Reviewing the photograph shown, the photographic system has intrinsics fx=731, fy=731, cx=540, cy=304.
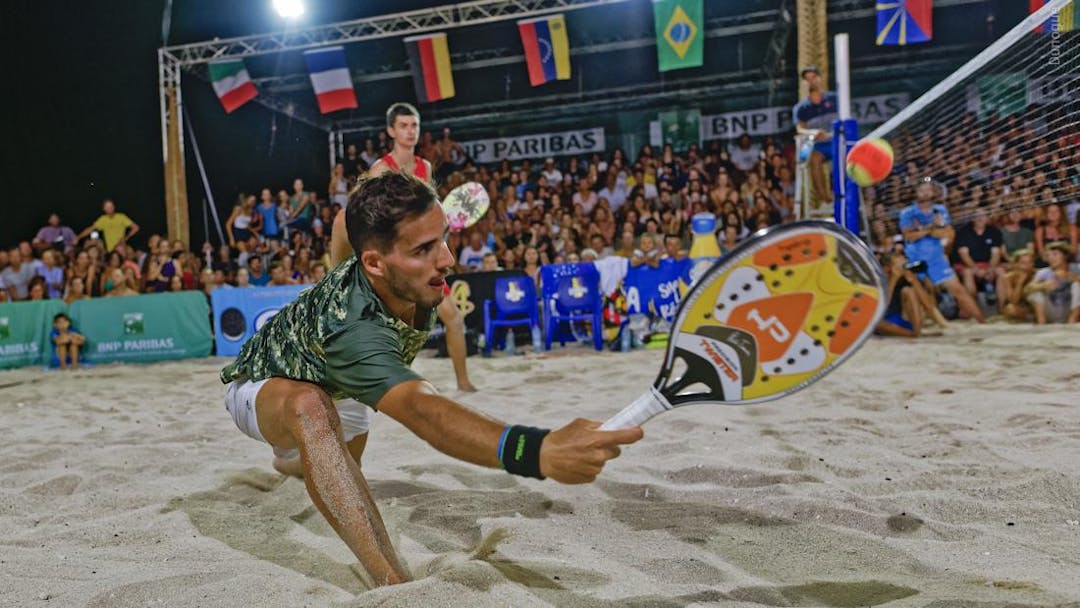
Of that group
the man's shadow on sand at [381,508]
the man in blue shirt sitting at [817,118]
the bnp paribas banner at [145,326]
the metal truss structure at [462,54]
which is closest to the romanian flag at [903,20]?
the metal truss structure at [462,54]

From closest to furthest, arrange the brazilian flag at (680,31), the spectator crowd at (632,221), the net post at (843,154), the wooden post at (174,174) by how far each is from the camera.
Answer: the net post at (843,154) → the spectator crowd at (632,221) → the brazilian flag at (680,31) → the wooden post at (174,174)

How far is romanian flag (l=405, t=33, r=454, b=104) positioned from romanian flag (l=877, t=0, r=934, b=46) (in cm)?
676

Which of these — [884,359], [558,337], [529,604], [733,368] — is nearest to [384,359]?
[529,604]

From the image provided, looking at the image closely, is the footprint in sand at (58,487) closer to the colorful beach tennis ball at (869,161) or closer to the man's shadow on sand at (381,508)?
the man's shadow on sand at (381,508)

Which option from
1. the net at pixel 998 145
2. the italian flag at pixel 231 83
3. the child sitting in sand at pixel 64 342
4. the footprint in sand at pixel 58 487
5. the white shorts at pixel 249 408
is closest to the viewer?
the white shorts at pixel 249 408

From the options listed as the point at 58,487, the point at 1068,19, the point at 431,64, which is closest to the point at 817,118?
the point at 1068,19

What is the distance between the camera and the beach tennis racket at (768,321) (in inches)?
62.5

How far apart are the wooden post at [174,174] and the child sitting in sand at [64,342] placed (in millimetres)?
4020

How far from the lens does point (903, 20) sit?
10.4 meters

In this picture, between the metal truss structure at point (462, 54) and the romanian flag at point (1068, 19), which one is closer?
the romanian flag at point (1068, 19)

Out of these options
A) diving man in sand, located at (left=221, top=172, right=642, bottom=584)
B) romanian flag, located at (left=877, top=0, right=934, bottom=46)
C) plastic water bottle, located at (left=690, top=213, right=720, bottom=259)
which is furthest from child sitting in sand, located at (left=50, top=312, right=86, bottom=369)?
romanian flag, located at (left=877, top=0, right=934, bottom=46)

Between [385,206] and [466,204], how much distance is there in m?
4.35

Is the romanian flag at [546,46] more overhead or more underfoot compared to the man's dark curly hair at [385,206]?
more overhead

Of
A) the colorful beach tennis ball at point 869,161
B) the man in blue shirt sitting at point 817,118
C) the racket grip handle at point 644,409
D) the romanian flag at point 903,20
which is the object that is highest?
the romanian flag at point 903,20
